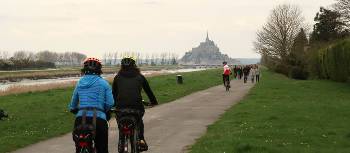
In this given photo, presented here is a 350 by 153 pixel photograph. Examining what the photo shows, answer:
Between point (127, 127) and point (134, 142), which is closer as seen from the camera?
point (127, 127)

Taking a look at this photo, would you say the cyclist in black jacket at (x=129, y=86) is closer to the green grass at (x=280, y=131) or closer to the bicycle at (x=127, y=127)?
the bicycle at (x=127, y=127)

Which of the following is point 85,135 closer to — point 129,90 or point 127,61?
point 129,90

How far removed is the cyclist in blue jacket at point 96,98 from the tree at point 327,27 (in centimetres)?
5975

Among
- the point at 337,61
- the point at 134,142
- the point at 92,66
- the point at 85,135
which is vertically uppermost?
→ the point at 92,66

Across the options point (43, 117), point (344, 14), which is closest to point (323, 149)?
point (43, 117)

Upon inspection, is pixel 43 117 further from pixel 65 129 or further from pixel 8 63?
pixel 8 63

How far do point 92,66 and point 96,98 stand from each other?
43cm

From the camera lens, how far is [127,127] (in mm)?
8344

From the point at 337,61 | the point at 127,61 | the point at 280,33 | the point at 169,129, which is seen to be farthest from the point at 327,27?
the point at 127,61

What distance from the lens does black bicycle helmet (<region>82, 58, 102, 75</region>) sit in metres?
7.12

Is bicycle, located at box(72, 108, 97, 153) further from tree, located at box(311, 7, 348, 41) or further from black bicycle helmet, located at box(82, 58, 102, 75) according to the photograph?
tree, located at box(311, 7, 348, 41)

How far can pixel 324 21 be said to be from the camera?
70.9m

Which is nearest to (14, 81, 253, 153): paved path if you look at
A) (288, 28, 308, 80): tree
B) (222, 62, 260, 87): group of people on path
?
(222, 62, 260, 87): group of people on path

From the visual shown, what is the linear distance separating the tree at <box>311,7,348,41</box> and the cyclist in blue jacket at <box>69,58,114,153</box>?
59.8 m
